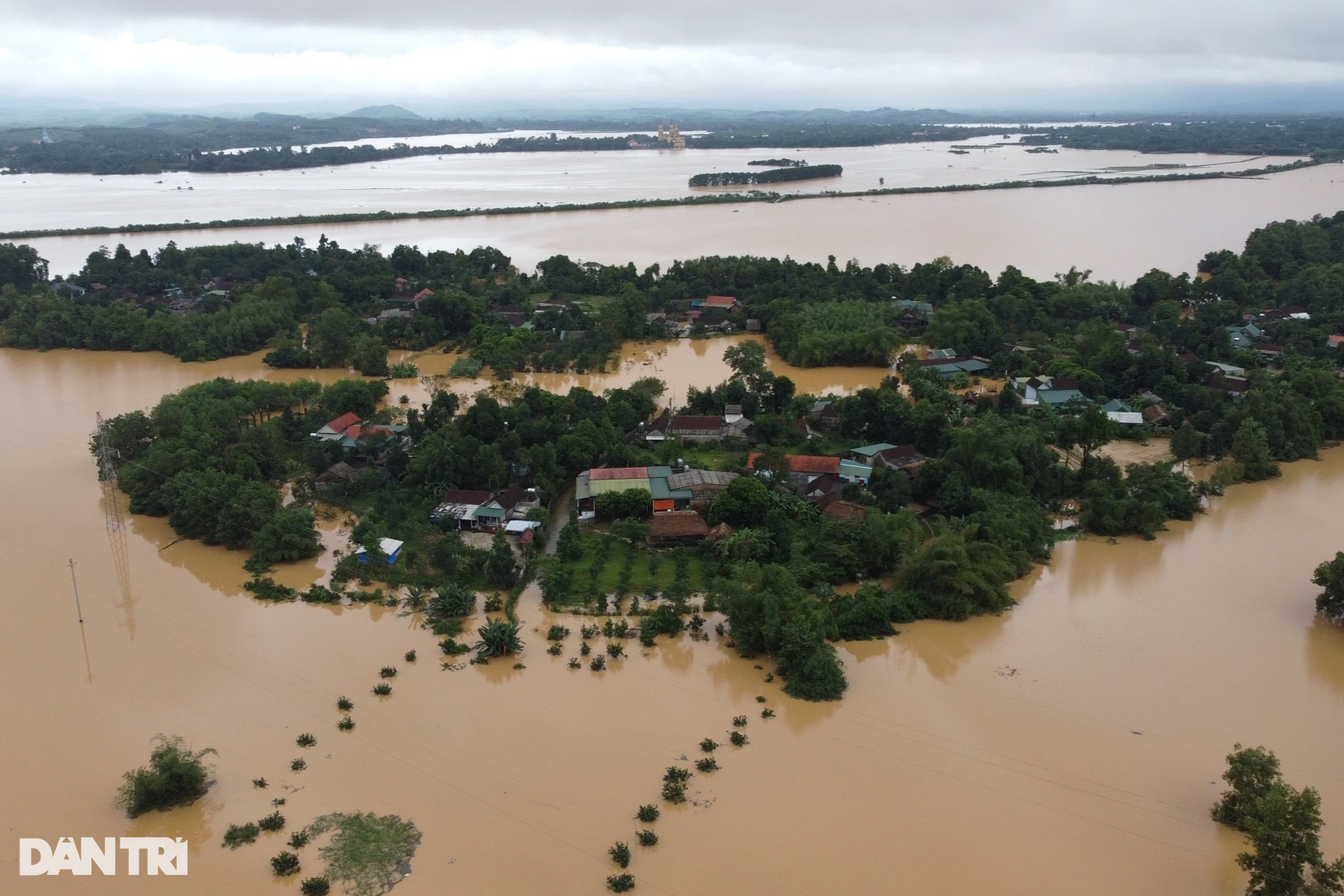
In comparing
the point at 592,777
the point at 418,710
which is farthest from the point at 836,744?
the point at 418,710

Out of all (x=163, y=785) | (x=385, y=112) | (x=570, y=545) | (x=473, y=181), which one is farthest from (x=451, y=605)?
(x=385, y=112)

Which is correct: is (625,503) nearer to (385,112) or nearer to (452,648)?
(452,648)

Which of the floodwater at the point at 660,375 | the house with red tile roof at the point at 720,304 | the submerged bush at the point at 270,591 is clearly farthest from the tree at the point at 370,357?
the submerged bush at the point at 270,591

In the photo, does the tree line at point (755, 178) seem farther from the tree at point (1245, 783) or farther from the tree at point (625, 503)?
the tree at point (1245, 783)

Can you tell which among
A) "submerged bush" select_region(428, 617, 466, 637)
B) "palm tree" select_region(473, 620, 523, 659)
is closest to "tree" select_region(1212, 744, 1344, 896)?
"palm tree" select_region(473, 620, 523, 659)

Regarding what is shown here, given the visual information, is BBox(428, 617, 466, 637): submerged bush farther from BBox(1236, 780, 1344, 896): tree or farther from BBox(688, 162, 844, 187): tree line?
BBox(688, 162, 844, 187): tree line

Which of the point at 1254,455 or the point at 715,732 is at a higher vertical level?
the point at 1254,455

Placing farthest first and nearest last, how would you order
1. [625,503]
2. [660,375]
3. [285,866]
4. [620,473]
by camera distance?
[660,375]
[620,473]
[625,503]
[285,866]
